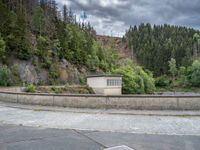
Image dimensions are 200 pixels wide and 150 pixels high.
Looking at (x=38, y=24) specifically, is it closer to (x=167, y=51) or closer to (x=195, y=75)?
(x=195, y=75)

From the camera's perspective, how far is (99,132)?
9695 millimetres

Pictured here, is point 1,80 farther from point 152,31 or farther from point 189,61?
Result: point 152,31

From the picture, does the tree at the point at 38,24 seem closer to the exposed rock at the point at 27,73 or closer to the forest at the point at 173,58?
the exposed rock at the point at 27,73

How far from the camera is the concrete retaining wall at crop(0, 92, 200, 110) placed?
1441 cm

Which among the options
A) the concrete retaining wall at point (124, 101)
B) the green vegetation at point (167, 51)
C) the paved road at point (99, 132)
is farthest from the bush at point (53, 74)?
the green vegetation at point (167, 51)

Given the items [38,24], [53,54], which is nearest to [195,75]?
[53,54]

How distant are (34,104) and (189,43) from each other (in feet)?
474

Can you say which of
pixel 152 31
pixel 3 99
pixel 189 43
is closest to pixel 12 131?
pixel 3 99

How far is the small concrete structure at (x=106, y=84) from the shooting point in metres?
33.7

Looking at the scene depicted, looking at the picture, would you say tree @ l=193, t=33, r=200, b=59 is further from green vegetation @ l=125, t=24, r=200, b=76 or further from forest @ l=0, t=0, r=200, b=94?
forest @ l=0, t=0, r=200, b=94

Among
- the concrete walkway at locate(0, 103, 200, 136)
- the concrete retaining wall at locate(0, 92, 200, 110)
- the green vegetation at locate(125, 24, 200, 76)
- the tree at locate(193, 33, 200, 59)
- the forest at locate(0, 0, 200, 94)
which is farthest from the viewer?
Answer: the tree at locate(193, 33, 200, 59)

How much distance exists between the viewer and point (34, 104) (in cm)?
1803

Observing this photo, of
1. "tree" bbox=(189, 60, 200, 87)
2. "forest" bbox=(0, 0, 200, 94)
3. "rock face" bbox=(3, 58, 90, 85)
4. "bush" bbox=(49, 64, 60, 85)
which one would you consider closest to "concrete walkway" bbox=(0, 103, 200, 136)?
"forest" bbox=(0, 0, 200, 94)

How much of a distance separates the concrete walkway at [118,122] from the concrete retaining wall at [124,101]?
0.70 metres
